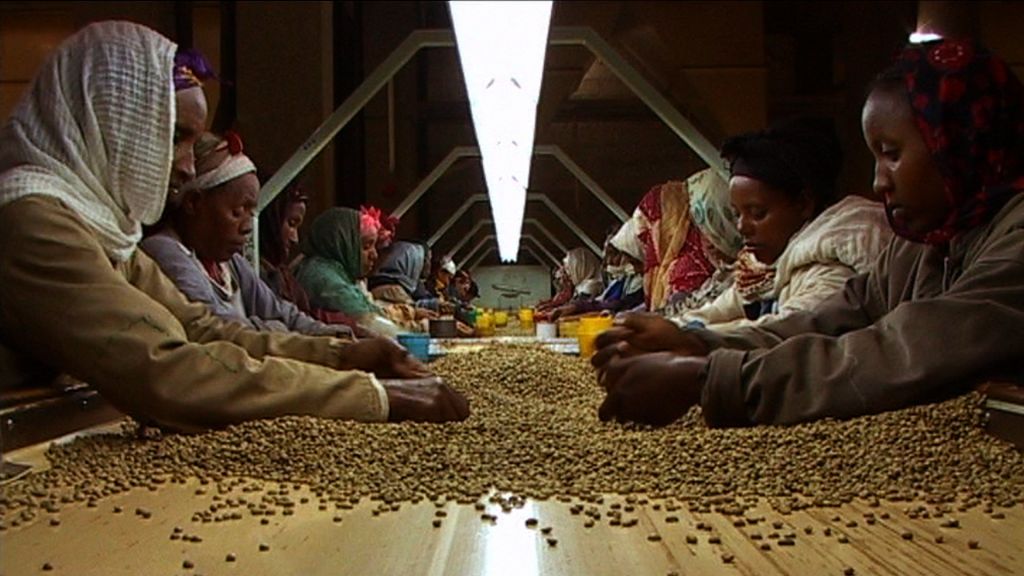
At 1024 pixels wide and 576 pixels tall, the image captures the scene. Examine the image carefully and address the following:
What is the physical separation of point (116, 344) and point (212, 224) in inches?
55.3

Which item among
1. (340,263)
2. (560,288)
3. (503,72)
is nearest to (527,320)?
(340,263)

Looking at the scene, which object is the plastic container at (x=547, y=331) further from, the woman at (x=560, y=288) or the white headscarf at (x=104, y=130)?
the woman at (x=560, y=288)

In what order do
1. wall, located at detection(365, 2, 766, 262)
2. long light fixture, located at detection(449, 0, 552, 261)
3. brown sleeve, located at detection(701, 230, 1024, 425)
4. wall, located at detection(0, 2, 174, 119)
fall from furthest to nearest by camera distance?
wall, located at detection(0, 2, 174, 119) < wall, located at detection(365, 2, 766, 262) < long light fixture, located at detection(449, 0, 552, 261) < brown sleeve, located at detection(701, 230, 1024, 425)

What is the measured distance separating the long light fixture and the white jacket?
0.79m

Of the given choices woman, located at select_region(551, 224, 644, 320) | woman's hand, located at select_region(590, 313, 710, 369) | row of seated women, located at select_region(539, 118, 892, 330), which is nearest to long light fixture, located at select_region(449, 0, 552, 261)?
woman's hand, located at select_region(590, 313, 710, 369)

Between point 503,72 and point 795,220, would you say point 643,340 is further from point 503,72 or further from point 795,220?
point 795,220

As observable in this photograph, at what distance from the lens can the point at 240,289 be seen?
10.9ft

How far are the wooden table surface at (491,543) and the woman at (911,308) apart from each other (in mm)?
442

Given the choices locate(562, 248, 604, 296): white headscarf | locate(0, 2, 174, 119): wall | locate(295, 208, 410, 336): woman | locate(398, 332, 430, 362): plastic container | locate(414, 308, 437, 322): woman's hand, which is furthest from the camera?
locate(562, 248, 604, 296): white headscarf

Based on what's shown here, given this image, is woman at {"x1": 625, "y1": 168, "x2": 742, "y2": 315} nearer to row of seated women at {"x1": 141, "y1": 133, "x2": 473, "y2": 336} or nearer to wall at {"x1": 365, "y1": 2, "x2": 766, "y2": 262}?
wall at {"x1": 365, "y1": 2, "x2": 766, "y2": 262}

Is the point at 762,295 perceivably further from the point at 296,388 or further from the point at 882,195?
the point at 296,388

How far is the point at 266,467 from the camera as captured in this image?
1380 mm

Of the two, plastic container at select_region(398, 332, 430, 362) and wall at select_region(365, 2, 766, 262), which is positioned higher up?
wall at select_region(365, 2, 766, 262)

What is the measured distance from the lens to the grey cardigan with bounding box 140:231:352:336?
8.69 ft
